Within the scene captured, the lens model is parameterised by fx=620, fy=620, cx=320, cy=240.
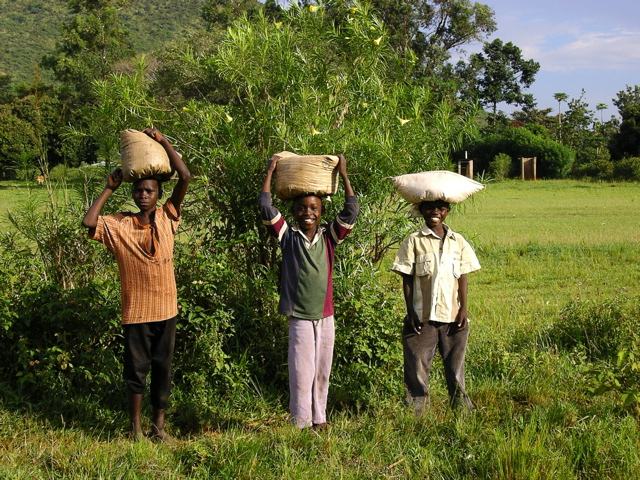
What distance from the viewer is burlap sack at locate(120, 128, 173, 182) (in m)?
3.72

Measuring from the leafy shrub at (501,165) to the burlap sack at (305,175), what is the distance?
34.1 m

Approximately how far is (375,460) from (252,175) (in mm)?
2305

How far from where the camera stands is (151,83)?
5.32m

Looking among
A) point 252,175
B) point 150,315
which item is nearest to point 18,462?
point 150,315

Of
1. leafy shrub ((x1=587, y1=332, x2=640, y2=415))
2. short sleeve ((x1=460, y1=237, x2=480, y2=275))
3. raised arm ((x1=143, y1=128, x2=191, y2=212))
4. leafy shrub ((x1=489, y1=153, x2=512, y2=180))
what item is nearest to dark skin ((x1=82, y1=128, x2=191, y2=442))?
raised arm ((x1=143, y1=128, x2=191, y2=212))

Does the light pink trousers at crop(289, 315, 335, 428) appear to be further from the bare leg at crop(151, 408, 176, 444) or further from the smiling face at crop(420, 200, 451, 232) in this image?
the smiling face at crop(420, 200, 451, 232)

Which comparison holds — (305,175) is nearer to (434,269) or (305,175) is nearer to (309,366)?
(434,269)

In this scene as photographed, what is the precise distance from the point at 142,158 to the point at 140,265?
650mm

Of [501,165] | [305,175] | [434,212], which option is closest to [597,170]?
[501,165]

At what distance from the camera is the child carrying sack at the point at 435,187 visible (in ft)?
13.0

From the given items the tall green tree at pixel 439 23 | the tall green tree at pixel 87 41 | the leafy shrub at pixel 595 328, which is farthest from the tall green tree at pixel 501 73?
the leafy shrub at pixel 595 328

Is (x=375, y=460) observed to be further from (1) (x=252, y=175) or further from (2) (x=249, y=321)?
(1) (x=252, y=175)

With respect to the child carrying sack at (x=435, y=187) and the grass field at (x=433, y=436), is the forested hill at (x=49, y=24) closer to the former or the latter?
the grass field at (x=433, y=436)

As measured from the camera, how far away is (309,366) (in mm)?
3801
